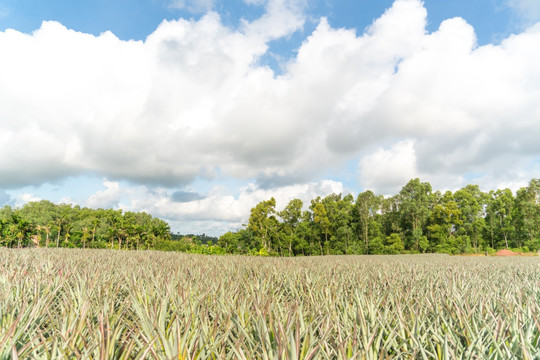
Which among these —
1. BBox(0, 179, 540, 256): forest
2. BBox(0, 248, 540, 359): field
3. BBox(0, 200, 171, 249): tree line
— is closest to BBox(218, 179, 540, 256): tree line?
BBox(0, 179, 540, 256): forest

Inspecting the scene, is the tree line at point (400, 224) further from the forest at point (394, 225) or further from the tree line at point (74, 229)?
the tree line at point (74, 229)

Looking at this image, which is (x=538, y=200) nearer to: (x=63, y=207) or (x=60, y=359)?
(x=60, y=359)

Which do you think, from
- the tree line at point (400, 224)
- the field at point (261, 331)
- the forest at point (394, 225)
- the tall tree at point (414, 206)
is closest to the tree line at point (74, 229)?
the forest at point (394, 225)

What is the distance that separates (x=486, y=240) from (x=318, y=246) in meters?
27.7

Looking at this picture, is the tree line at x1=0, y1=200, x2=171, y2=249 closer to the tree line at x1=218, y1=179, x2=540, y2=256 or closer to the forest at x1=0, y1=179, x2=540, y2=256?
the forest at x1=0, y1=179, x2=540, y2=256

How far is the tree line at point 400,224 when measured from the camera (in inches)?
1758

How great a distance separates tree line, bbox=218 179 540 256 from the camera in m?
44.7

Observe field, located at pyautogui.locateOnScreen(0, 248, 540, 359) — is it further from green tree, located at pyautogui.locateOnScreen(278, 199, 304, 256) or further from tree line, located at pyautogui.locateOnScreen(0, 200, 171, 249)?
green tree, located at pyautogui.locateOnScreen(278, 199, 304, 256)

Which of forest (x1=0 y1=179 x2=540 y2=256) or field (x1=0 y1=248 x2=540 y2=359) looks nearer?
field (x1=0 y1=248 x2=540 y2=359)

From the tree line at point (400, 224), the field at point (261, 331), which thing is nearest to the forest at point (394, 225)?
the tree line at point (400, 224)

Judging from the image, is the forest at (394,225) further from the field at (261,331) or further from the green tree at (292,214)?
the field at (261,331)

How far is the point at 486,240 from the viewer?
4912 centimetres

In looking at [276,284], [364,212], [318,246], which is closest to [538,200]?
[364,212]

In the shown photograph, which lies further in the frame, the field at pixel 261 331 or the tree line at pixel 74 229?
the tree line at pixel 74 229
